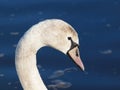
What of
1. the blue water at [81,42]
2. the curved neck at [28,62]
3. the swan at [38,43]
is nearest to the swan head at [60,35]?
the swan at [38,43]

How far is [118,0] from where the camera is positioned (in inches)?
341

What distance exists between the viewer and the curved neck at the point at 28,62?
4.93m

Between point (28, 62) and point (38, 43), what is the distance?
227 millimetres

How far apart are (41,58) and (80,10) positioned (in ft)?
4.02

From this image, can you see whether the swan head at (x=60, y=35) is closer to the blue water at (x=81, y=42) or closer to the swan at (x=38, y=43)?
the swan at (x=38, y=43)

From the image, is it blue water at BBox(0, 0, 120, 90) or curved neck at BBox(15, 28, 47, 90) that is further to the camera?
blue water at BBox(0, 0, 120, 90)

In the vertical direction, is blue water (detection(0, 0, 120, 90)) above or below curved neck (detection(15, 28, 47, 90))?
above

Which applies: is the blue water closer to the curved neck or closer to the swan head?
the curved neck

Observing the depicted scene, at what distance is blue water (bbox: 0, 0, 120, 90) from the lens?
24.0 ft

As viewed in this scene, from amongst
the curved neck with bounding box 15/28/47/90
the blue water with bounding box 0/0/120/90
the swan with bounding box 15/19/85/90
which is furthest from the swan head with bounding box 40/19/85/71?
the blue water with bounding box 0/0/120/90

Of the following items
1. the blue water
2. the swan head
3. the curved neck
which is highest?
the blue water

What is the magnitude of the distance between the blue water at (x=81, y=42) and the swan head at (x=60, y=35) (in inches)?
84.9

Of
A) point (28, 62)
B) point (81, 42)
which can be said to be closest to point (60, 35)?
point (28, 62)

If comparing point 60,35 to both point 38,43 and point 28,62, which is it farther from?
point 28,62
